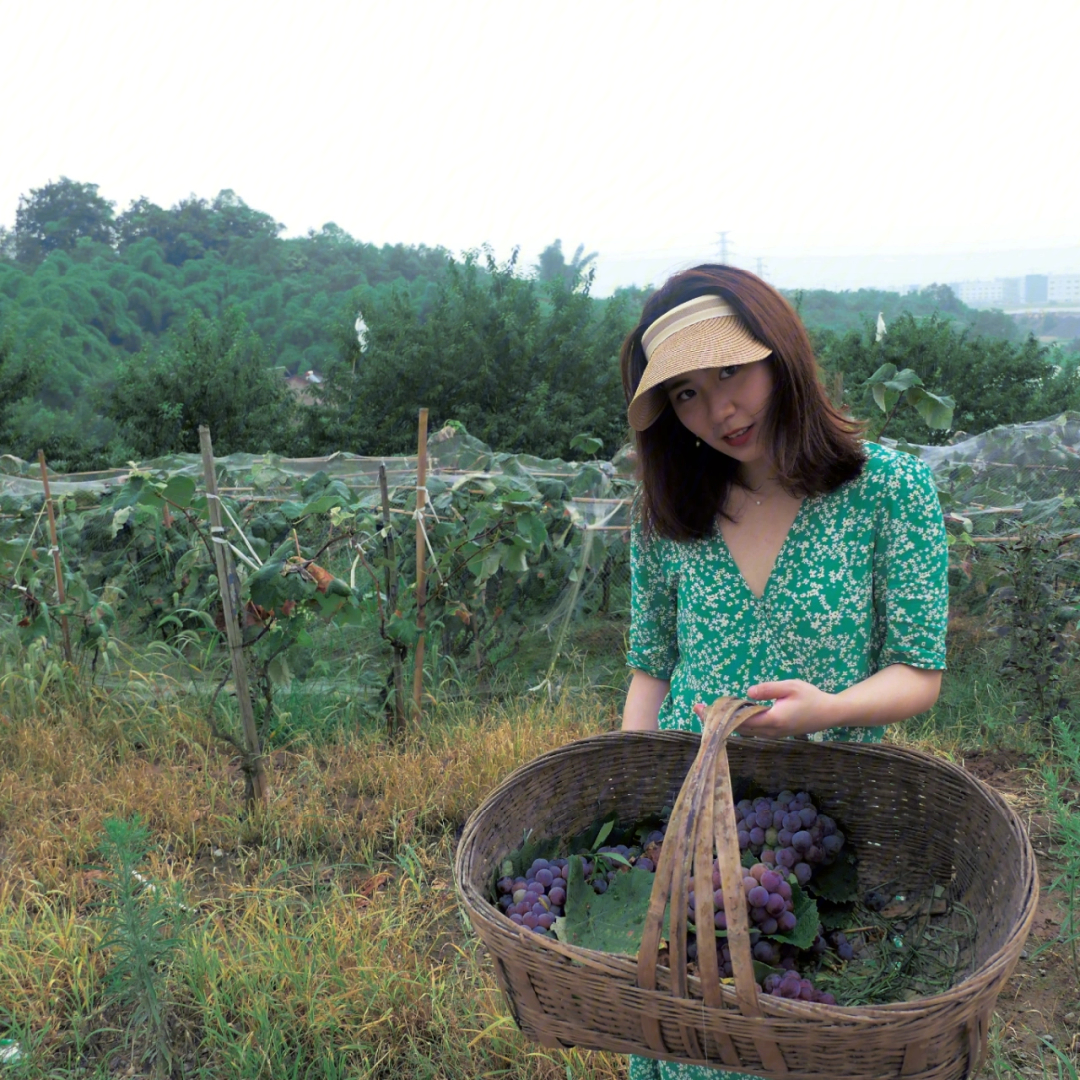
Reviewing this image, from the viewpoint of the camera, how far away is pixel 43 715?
331 centimetres

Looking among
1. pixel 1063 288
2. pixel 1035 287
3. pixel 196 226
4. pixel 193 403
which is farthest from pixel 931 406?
pixel 196 226

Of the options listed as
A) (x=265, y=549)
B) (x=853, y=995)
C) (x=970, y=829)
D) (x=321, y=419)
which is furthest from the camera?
(x=321, y=419)

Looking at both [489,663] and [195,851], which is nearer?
[195,851]

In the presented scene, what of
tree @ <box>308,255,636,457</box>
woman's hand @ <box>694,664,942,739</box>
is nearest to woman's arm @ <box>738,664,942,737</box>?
woman's hand @ <box>694,664,942,739</box>

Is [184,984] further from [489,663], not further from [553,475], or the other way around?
[553,475]

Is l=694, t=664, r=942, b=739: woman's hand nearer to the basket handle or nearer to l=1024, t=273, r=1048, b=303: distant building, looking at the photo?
the basket handle

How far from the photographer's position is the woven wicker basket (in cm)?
84

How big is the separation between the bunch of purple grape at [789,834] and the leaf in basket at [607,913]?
0.16 m

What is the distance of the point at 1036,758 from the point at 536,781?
88.1 inches

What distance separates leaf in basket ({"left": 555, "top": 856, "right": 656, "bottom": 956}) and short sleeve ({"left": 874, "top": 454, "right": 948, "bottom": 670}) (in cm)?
46

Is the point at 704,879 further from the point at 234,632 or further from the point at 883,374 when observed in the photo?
the point at 883,374

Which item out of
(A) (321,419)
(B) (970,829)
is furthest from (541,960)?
(A) (321,419)

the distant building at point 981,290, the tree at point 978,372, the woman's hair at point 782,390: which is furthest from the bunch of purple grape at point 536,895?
the distant building at point 981,290

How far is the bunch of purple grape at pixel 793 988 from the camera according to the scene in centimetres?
102
